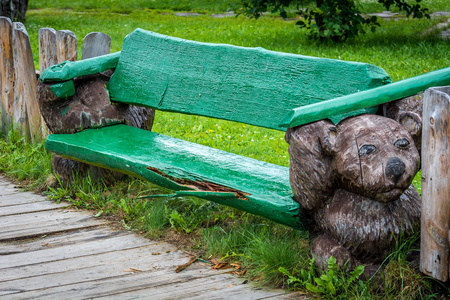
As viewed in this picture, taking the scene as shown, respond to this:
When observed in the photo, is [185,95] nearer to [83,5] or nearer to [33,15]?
[33,15]

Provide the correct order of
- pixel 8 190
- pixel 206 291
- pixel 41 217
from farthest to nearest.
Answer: pixel 8 190 < pixel 41 217 < pixel 206 291

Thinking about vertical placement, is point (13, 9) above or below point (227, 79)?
above

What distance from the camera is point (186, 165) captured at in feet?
11.4

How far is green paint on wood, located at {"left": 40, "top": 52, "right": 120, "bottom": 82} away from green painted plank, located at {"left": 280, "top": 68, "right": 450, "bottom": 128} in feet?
7.01

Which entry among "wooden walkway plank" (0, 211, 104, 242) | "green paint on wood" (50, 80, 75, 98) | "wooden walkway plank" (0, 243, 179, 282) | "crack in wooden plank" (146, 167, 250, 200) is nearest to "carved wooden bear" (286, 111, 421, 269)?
"crack in wooden plank" (146, 167, 250, 200)

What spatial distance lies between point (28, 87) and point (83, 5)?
1412cm

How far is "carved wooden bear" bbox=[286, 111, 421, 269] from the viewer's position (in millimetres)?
2555

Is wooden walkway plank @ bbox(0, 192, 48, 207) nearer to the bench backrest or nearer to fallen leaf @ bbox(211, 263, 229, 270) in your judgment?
the bench backrest

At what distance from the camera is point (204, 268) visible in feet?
10.4

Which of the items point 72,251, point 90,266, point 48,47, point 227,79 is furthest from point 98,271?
point 48,47

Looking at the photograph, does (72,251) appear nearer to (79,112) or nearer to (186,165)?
(186,165)

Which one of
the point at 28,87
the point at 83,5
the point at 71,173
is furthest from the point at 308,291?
the point at 83,5

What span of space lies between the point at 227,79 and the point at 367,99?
1.22 meters

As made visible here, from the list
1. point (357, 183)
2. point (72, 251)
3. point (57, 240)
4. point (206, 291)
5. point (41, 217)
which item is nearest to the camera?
point (357, 183)
